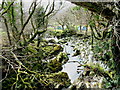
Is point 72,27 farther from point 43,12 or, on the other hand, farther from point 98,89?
point 98,89

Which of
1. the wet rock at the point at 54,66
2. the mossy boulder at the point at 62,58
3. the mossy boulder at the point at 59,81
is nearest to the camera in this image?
the mossy boulder at the point at 59,81

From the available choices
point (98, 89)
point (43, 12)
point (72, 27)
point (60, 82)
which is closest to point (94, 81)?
point (98, 89)

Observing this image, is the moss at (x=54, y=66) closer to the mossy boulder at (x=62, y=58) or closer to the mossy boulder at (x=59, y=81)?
the mossy boulder at (x=62, y=58)

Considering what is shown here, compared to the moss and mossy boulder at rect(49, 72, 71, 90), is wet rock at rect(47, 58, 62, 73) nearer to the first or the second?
the moss

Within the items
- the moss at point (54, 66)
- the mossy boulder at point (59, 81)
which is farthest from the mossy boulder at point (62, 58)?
the mossy boulder at point (59, 81)

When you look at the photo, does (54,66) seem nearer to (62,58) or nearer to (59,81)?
(62,58)

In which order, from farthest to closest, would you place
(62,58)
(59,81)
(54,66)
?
1. (62,58)
2. (54,66)
3. (59,81)

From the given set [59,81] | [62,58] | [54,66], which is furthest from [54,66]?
[59,81]

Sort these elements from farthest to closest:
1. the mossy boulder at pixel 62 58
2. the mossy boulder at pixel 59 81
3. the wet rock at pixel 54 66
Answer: the mossy boulder at pixel 62 58, the wet rock at pixel 54 66, the mossy boulder at pixel 59 81

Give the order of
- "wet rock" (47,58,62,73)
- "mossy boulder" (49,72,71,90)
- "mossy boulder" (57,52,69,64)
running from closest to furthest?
"mossy boulder" (49,72,71,90), "wet rock" (47,58,62,73), "mossy boulder" (57,52,69,64)

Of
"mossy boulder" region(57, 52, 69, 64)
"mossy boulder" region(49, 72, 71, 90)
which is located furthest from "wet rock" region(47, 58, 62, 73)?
"mossy boulder" region(49, 72, 71, 90)

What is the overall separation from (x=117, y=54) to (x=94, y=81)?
1.43 m

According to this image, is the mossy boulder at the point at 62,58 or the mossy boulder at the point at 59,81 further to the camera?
the mossy boulder at the point at 62,58

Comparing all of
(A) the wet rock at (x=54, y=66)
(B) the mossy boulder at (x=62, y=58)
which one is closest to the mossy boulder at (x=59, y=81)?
(A) the wet rock at (x=54, y=66)
